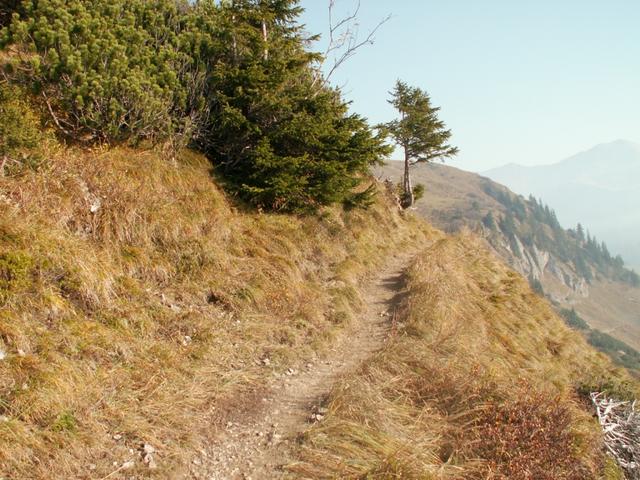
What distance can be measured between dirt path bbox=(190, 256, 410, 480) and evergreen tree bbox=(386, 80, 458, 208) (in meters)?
21.8

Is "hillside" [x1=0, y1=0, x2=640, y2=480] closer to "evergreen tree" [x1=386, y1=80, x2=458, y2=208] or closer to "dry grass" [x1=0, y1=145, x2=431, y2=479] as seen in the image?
"dry grass" [x1=0, y1=145, x2=431, y2=479]

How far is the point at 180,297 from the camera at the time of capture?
7.86 meters

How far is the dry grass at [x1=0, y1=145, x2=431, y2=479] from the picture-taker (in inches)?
182

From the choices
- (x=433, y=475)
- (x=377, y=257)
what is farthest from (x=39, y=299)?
(x=377, y=257)

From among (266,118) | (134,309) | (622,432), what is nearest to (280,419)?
(134,309)

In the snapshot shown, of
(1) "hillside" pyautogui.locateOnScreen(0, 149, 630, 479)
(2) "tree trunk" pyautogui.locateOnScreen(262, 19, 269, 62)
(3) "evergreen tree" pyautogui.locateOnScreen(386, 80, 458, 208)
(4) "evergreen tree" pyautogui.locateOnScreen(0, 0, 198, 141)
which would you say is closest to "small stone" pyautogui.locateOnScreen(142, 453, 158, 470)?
(1) "hillside" pyautogui.locateOnScreen(0, 149, 630, 479)

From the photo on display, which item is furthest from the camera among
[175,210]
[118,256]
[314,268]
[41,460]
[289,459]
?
[314,268]

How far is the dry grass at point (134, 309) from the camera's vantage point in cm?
462

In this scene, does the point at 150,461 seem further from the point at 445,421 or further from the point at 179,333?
the point at 445,421

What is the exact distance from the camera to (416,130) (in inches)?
1156

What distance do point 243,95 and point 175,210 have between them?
4459 millimetres

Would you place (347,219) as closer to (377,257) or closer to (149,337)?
(377,257)

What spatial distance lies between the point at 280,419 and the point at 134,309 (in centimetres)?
303

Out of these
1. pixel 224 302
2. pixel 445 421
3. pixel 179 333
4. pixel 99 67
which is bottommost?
pixel 445 421
